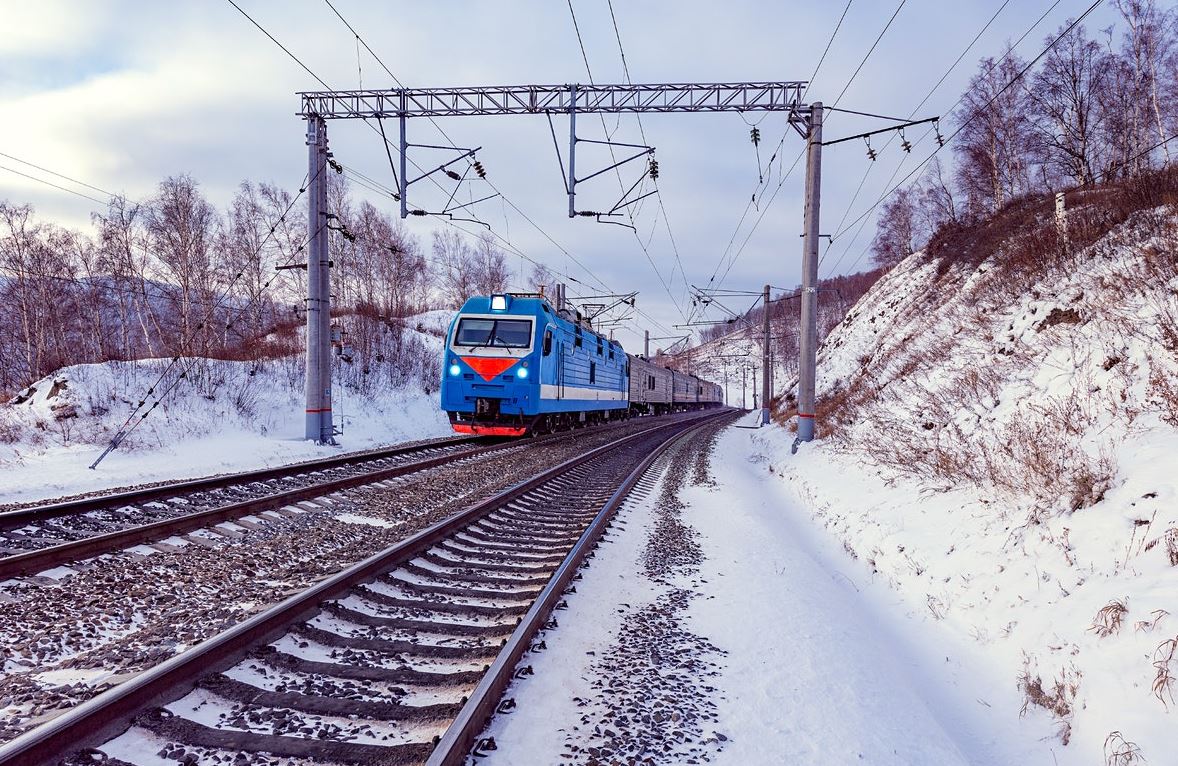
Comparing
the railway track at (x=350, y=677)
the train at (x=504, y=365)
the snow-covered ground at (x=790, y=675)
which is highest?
the train at (x=504, y=365)

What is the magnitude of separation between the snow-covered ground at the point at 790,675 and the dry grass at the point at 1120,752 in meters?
0.21

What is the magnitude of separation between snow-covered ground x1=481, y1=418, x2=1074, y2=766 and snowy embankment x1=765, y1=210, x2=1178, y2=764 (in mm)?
198

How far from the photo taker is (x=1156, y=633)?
301cm

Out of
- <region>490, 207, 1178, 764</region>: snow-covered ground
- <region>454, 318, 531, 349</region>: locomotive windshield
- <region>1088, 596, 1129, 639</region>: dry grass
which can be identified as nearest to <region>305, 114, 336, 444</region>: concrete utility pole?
<region>454, 318, 531, 349</region>: locomotive windshield

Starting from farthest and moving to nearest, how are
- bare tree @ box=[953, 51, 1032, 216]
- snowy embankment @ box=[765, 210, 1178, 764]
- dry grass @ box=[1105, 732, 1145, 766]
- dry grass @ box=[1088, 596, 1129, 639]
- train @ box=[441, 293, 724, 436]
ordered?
bare tree @ box=[953, 51, 1032, 216], train @ box=[441, 293, 724, 436], dry grass @ box=[1088, 596, 1129, 639], snowy embankment @ box=[765, 210, 1178, 764], dry grass @ box=[1105, 732, 1145, 766]

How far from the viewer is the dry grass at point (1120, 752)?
101 inches

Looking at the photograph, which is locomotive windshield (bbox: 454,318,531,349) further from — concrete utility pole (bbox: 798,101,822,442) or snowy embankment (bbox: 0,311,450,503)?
concrete utility pole (bbox: 798,101,822,442)

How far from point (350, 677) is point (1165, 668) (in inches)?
157

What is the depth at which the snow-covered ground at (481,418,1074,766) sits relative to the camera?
272 cm

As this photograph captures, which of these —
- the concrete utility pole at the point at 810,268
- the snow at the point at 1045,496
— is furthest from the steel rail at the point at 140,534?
the concrete utility pole at the point at 810,268

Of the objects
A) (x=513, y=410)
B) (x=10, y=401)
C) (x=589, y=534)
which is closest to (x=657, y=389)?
(x=513, y=410)

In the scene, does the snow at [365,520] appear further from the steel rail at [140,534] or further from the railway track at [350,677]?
the railway track at [350,677]

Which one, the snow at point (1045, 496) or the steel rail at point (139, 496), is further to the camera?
the steel rail at point (139, 496)

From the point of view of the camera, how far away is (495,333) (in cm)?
1533
